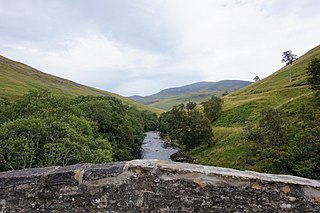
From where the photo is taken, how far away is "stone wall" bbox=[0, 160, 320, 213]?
3.17 metres

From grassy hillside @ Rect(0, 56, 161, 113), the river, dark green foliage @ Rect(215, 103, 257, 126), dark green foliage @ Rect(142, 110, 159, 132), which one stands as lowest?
the river

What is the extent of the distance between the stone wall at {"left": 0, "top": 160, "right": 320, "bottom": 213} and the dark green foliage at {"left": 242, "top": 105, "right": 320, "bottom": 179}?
45.1 ft

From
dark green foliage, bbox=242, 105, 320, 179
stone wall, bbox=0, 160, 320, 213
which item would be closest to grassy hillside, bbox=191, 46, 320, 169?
dark green foliage, bbox=242, 105, 320, 179

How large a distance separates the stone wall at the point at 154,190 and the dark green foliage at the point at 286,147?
45.1 feet

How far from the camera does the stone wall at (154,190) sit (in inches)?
125

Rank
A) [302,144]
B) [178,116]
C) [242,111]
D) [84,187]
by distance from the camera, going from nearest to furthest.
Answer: [84,187] < [302,144] < [178,116] < [242,111]

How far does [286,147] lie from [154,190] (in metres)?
18.9

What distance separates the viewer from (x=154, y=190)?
330 centimetres

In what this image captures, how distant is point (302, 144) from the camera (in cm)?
1691

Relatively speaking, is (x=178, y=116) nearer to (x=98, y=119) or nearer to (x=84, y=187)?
(x=98, y=119)

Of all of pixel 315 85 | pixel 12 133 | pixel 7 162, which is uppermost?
pixel 315 85

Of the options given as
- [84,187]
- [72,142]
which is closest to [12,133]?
[72,142]

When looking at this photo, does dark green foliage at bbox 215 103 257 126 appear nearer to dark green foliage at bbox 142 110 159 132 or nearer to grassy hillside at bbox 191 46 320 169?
grassy hillside at bbox 191 46 320 169

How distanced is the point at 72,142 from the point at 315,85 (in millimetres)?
30928
